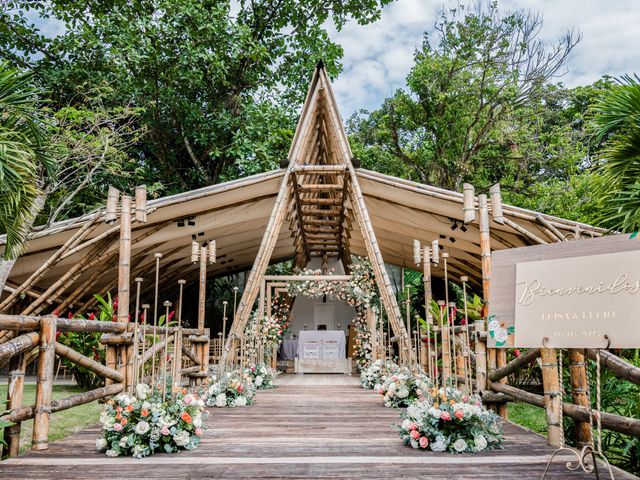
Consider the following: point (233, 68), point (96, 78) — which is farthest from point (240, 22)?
point (96, 78)

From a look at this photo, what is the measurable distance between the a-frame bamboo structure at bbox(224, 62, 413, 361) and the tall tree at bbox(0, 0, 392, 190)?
175 cm

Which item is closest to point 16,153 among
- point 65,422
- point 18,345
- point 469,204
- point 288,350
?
point 18,345

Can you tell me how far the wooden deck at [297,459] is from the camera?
2.64 metres

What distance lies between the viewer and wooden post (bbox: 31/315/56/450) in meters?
3.16

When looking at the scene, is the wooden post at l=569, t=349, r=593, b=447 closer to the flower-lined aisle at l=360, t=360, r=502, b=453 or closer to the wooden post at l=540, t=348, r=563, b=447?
the wooden post at l=540, t=348, r=563, b=447

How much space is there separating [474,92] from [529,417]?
1015cm

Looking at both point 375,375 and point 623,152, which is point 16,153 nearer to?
point 623,152

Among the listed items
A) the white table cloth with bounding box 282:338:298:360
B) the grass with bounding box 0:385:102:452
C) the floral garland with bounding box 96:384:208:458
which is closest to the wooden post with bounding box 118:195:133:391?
the grass with bounding box 0:385:102:452

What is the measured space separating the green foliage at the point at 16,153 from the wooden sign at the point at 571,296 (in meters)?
3.71

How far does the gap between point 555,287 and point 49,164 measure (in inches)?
193

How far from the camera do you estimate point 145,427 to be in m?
3.10

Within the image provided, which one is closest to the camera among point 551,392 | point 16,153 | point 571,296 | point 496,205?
point 571,296

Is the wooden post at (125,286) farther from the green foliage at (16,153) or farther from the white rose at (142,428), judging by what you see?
the white rose at (142,428)

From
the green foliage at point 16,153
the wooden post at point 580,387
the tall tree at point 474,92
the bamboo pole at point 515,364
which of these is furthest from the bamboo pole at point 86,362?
the tall tree at point 474,92
